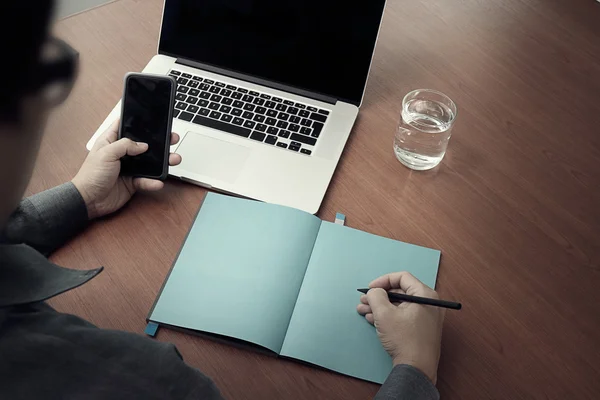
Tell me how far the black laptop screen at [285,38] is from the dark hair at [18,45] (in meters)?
0.68

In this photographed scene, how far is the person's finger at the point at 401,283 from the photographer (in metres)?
0.87

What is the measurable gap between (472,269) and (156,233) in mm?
504

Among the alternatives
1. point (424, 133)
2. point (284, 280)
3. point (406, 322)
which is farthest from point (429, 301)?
point (424, 133)

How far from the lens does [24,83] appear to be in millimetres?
442

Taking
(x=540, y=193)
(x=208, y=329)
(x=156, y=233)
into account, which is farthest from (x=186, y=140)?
(x=540, y=193)

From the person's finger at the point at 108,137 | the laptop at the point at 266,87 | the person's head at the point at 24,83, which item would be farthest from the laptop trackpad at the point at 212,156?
the person's head at the point at 24,83

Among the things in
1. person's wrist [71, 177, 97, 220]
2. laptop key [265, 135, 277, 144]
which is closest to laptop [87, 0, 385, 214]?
laptop key [265, 135, 277, 144]

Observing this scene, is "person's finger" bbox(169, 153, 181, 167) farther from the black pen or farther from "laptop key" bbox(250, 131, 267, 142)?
the black pen

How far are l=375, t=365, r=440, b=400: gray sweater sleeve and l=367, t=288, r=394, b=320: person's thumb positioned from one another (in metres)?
0.08

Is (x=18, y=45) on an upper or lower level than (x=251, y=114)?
upper

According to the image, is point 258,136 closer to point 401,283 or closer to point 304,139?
point 304,139

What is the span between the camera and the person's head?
1.38 feet

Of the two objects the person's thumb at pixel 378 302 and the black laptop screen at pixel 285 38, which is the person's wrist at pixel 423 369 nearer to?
the person's thumb at pixel 378 302

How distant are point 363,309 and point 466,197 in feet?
0.99
